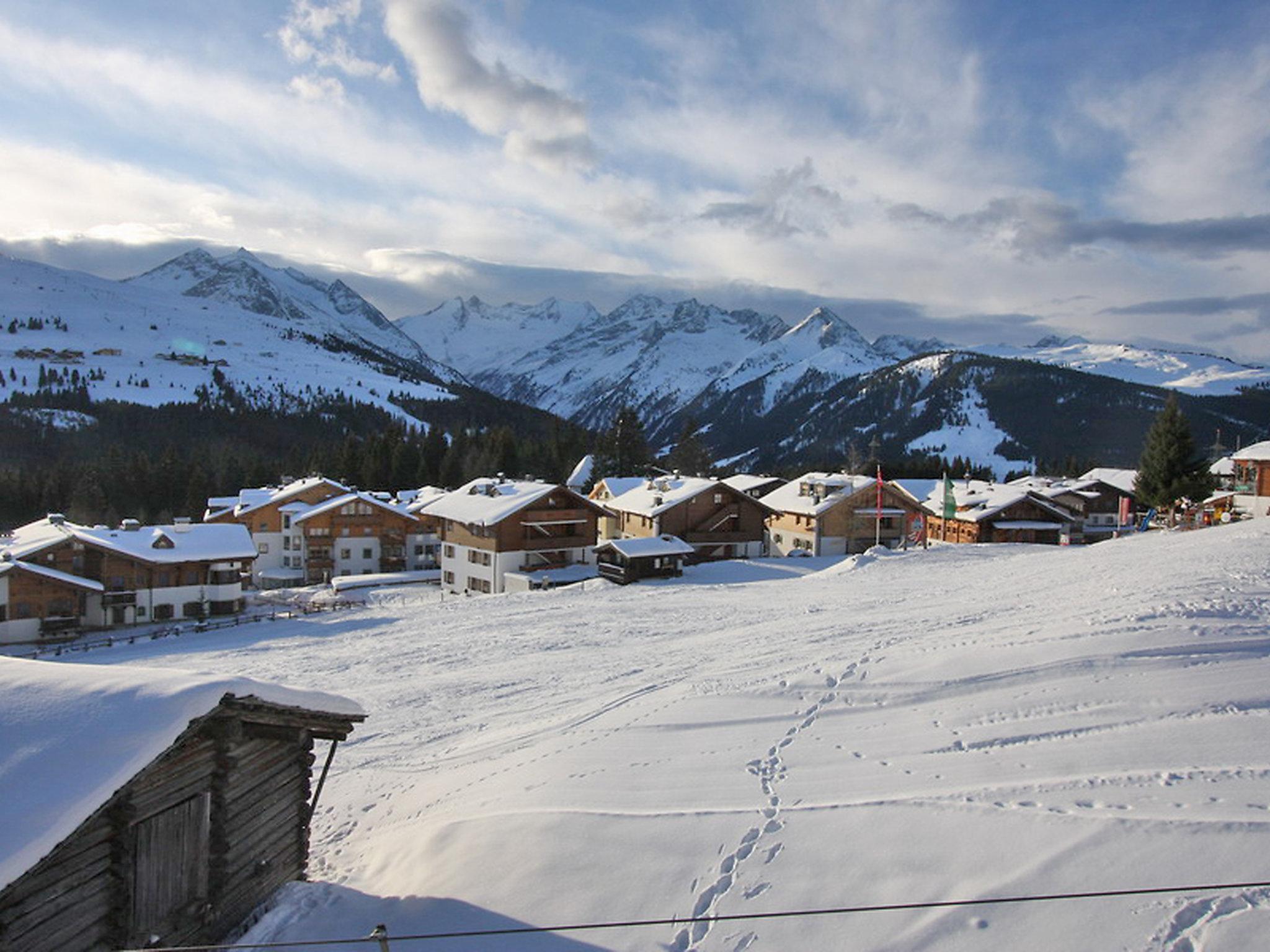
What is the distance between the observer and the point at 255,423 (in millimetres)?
161000

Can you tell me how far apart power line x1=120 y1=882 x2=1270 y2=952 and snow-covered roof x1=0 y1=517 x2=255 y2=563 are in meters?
38.8

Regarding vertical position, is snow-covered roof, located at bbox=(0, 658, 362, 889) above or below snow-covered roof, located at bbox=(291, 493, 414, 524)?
below

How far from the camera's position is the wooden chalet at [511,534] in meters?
45.1

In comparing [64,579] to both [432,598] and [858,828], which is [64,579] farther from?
[858,828]

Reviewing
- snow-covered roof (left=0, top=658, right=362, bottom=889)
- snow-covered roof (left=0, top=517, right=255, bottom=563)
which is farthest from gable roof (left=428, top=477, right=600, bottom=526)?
snow-covered roof (left=0, top=658, right=362, bottom=889)

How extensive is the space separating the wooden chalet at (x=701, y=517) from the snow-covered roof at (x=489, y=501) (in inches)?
175

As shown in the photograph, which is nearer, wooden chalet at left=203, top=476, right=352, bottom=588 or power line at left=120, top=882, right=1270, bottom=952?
power line at left=120, top=882, right=1270, bottom=952

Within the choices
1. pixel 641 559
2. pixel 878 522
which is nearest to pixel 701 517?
pixel 641 559

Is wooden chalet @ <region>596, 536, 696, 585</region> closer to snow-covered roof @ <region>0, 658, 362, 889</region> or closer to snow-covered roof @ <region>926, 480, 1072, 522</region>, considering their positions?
snow-covered roof @ <region>926, 480, 1072, 522</region>

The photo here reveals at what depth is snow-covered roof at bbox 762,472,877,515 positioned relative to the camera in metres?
51.8

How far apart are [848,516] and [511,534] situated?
23.1 metres

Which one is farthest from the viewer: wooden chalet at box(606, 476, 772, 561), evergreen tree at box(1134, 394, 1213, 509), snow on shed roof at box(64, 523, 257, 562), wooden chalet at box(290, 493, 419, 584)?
wooden chalet at box(290, 493, 419, 584)

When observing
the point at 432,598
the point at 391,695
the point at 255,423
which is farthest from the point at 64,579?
the point at 255,423

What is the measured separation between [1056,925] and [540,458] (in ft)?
290
